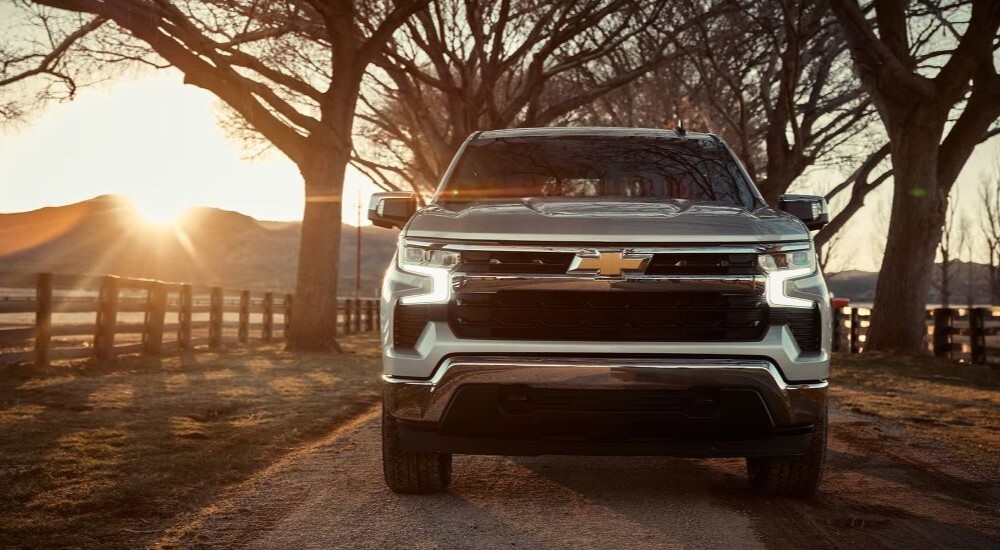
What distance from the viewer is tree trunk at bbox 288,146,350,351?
16.9 metres

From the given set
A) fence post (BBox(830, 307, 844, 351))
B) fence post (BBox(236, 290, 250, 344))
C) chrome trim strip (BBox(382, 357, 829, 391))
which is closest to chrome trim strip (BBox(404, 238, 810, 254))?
chrome trim strip (BBox(382, 357, 829, 391))

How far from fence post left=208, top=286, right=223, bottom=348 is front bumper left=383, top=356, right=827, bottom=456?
15091mm

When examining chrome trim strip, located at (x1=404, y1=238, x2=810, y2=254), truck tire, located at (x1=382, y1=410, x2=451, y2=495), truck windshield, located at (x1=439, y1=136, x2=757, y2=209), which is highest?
truck windshield, located at (x1=439, y1=136, x2=757, y2=209)

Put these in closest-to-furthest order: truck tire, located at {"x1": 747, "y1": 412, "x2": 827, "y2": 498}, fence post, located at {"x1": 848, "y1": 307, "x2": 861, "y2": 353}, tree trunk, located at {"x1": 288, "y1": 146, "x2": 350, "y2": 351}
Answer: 1. truck tire, located at {"x1": 747, "y1": 412, "x2": 827, "y2": 498}
2. tree trunk, located at {"x1": 288, "y1": 146, "x2": 350, "y2": 351}
3. fence post, located at {"x1": 848, "y1": 307, "x2": 861, "y2": 353}

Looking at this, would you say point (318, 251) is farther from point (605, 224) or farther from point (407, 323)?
point (605, 224)

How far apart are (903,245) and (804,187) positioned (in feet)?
62.4

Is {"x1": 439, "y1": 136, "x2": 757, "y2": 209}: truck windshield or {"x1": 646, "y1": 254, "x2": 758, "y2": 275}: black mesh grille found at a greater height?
{"x1": 439, "y1": 136, "x2": 757, "y2": 209}: truck windshield

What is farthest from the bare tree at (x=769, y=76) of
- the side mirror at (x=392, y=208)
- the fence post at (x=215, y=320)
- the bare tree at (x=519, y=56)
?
the side mirror at (x=392, y=208)

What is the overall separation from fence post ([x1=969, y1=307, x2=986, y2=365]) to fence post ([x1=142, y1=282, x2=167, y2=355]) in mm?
12856

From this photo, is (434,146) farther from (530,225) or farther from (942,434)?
(530,225)

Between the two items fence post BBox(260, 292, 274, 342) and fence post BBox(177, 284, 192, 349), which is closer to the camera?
fence post BBox(177, 284, 192, 349)

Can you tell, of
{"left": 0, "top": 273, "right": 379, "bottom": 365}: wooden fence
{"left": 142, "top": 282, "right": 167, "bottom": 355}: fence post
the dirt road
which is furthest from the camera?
{"left": 142, "top": 282, "right": 167, "bottom": 355}: fence post

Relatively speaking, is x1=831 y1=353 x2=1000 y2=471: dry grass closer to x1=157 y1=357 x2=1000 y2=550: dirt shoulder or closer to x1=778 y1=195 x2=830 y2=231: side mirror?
x1=157 y1=357 x2=1000 y2=550: dirt shoulder

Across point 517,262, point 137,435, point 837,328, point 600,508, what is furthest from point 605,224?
point 837,328
